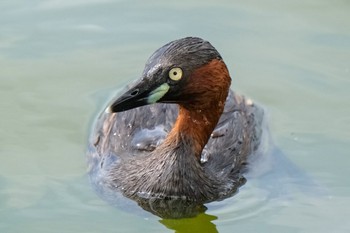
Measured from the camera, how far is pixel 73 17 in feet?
36.0

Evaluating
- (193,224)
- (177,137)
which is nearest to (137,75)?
(177,137)

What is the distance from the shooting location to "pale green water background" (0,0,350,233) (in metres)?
8.77

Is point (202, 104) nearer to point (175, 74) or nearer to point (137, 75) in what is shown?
point (175, 74)

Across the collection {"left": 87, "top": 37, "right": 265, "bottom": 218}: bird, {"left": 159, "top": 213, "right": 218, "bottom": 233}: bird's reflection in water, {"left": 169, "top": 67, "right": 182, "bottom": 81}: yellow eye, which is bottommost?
{"left": 159, "top": 213, "right": 218, "bottom": 233}: bird's reflection in water

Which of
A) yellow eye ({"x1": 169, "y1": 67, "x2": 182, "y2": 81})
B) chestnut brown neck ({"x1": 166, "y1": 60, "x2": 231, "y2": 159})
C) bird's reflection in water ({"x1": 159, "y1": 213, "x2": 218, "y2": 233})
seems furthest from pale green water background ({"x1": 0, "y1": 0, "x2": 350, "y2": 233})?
yellow eye ({"x1": 169, "y1": 67, "x2": 182, "y2": 81})

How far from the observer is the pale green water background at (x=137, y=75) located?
877 cm

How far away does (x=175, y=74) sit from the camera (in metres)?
8.30

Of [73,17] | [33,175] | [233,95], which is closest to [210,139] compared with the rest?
[233,95]

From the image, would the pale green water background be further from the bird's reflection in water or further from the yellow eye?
the yellow eye

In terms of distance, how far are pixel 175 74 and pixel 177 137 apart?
57 cm

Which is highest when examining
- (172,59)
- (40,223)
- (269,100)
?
(172,59)

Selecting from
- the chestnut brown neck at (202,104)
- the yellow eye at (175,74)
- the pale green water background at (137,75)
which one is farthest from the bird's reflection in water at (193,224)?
the yellow eye at (175,74)

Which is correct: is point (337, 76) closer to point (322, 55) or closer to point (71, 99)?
point (322, 55)

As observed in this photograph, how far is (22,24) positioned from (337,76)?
2946mm
